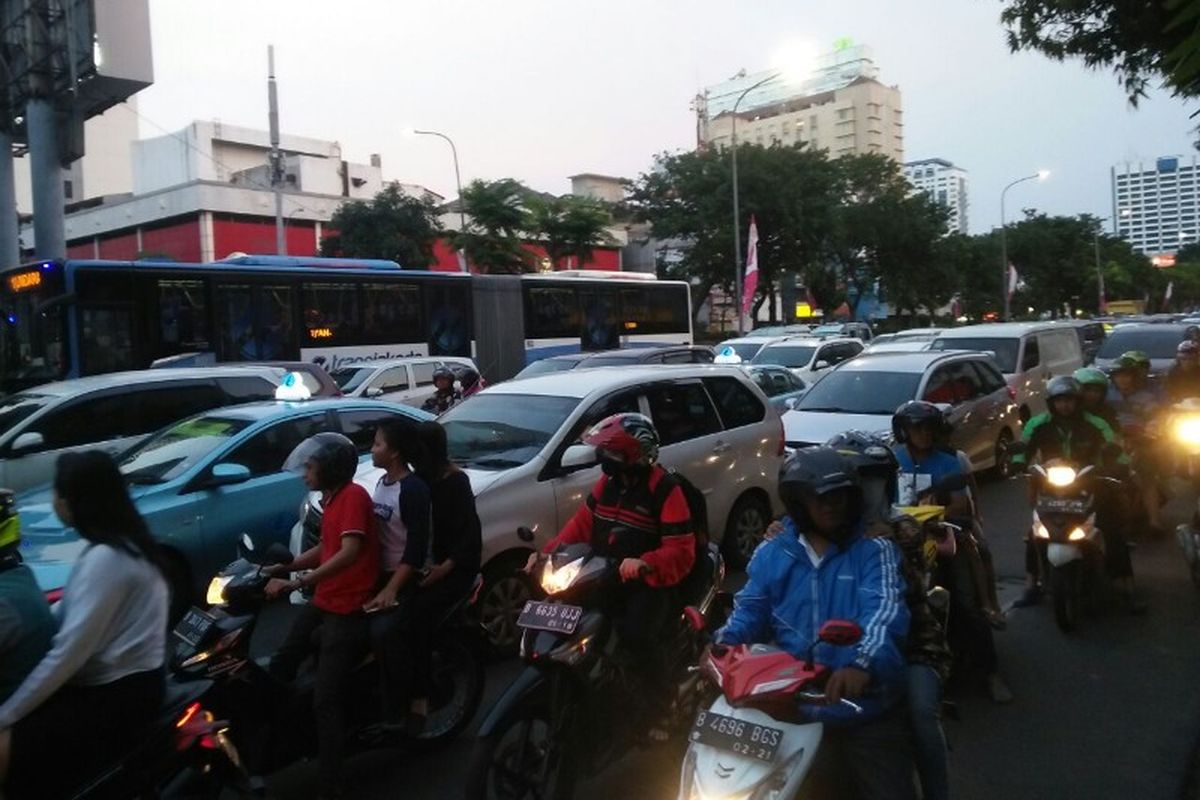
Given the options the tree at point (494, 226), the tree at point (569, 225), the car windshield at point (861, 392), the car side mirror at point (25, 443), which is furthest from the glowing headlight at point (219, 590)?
the tree at point (569, 225)

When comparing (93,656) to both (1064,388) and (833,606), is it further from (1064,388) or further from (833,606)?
(1064,388)

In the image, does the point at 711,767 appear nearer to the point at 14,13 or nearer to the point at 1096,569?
the point at 1096,569

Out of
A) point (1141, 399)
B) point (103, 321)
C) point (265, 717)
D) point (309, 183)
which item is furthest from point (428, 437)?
point (309, 183)

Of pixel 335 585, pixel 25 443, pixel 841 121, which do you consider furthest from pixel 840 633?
pixel 841 121

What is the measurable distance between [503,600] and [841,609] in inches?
133

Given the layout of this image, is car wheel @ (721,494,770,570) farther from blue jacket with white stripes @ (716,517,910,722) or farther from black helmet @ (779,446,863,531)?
black helmet @ (779,446,863,531)

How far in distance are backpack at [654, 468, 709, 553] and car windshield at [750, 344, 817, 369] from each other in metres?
15.9

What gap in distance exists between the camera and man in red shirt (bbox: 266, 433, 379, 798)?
416cm

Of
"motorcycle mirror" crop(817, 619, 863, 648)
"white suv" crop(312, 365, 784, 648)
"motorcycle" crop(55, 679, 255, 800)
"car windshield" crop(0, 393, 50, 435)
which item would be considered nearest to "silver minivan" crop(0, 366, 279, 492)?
"car windshield" crop(0, 393, 50, 435)

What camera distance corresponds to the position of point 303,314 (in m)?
19.7

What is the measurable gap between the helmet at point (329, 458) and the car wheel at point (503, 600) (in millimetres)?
1903

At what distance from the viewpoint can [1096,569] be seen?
21.6ft

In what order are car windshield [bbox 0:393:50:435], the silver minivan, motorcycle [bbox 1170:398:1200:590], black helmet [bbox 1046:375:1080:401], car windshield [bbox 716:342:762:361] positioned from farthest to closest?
car windshield [bbox 716:342:762:361], car windshield [bbox 0:393:50:435], the silver minivan, motorcycle [bbox 1170:398:1200:590], black helmet [bbox 1046:375:1080:401]

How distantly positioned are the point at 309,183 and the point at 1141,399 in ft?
185
